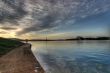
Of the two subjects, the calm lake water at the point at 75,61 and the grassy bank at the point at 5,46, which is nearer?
the calm lake water at the point at 75,61

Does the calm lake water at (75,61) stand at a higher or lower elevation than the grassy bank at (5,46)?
lower

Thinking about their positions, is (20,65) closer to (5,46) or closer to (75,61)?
(75,61)

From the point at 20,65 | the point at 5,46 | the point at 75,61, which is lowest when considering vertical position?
the point at 75,61

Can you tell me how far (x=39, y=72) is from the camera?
15102mm

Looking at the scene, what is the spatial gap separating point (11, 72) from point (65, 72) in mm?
5816

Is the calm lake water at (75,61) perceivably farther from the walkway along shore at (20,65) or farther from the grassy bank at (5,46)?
the grassy bank at (5,46)

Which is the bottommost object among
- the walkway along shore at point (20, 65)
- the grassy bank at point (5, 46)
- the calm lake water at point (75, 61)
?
the calm lake water at point (75, 61)

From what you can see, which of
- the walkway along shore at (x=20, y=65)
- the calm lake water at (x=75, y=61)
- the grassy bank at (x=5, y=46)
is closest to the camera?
the walkway along shore at (x=20, y=65)

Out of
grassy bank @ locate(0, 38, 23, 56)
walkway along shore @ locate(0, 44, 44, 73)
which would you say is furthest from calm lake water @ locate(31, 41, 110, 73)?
grassy bank @ locate(0, 38, 23, 56)

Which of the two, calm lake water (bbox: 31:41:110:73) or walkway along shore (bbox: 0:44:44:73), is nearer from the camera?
walkway along shore (bbox: 0:44:44:73)

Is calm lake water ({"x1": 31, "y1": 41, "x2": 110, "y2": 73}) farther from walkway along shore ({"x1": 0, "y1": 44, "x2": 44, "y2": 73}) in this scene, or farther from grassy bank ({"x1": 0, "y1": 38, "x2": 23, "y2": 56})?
grassy bank ({"x1": 0, "y1": 38, "x2": 23, "y2": 56})

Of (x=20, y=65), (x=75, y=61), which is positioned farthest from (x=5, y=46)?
(x=20, y=65)

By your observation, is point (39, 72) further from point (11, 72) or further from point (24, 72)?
point (11, 72)

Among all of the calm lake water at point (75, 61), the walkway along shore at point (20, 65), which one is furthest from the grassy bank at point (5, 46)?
the walkway along shore at point (20, 65)
